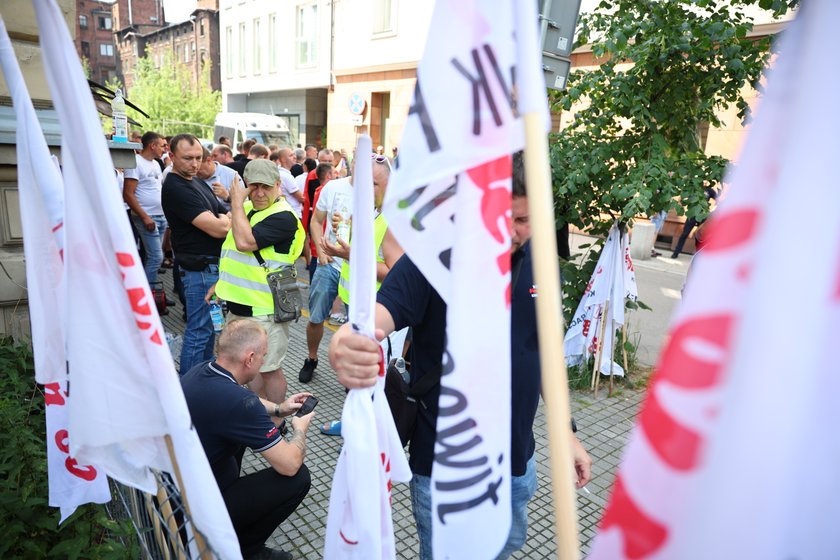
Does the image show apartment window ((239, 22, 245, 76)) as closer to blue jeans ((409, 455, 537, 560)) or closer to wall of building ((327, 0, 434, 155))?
wall of building ((327, 0, 434, 155))

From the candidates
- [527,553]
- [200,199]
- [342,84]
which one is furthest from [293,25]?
[527,553]

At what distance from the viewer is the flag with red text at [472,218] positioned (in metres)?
1.10

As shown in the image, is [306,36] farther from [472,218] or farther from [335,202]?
[472,218]

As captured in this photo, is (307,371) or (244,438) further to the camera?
(307,371)

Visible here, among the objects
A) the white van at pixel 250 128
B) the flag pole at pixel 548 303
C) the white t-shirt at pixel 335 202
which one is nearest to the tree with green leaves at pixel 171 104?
the white van at pixel 250 128

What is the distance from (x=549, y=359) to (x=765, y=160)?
43cm

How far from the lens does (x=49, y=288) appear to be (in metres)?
1.77

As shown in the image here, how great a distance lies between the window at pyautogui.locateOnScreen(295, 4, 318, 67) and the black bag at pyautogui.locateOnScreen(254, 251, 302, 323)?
22596 millimetres

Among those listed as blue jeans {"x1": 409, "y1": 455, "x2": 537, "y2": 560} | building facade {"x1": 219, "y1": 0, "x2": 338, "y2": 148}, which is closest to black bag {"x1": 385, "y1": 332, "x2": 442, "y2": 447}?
blue jeans {"x1": 409, "y1": 455, "x2": 537, "y2": 560}

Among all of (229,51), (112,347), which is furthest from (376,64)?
(112,347)

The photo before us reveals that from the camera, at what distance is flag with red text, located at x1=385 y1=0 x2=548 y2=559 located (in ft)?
3.61

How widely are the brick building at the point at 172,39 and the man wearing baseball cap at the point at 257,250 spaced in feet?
125

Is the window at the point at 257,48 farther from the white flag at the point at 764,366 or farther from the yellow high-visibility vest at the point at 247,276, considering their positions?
the white flag at the point at 764,366

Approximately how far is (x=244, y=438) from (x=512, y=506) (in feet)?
3.86
